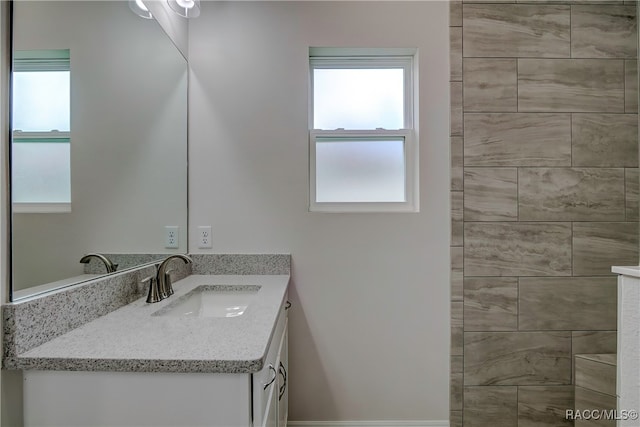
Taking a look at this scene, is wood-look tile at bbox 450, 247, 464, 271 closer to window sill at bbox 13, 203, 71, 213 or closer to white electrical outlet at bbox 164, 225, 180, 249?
white electrical outlet at bbox 164, 225, 180, 249

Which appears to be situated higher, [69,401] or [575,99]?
[575,99]

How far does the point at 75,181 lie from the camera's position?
3.24 feet

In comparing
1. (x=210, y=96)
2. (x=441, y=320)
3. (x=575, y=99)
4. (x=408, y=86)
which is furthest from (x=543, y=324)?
(x=210, y=96)

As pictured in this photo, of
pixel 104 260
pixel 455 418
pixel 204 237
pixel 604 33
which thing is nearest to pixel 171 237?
pixel 204 237

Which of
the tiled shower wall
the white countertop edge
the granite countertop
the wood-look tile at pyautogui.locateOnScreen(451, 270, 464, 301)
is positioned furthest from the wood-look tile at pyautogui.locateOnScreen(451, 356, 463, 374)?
the granite countertop

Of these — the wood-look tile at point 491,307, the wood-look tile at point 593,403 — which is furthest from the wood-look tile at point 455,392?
the wood-look tile at point 593,403

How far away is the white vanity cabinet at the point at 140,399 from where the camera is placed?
2.50 ft

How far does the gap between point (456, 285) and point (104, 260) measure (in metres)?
1.71

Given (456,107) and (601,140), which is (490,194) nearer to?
(456,107)

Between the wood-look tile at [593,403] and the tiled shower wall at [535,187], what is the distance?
0.14 metres

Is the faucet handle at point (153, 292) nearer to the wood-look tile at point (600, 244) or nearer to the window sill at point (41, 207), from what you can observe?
the window sill at point (41, 207)

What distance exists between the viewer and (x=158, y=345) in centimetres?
83

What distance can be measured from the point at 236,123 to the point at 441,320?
5.35ft

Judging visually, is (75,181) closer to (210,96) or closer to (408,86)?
(210,96)
